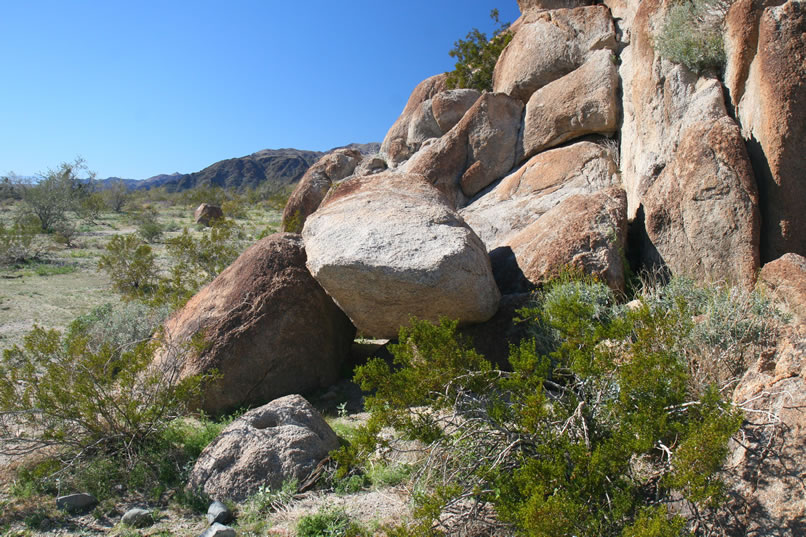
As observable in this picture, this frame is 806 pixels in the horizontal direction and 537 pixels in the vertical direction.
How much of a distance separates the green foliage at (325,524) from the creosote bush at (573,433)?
0.40 metres

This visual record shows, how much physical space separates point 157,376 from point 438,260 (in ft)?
8.60

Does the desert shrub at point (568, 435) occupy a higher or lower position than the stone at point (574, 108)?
lower

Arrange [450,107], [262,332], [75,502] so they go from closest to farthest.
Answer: [75,502] → [262,332] → [450,107]

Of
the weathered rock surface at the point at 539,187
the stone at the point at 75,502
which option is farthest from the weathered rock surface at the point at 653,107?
the stone at the point at 75,502

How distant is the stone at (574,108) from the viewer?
9062 millimetres

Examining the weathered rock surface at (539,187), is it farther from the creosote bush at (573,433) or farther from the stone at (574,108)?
the creosote bush at (573,433)

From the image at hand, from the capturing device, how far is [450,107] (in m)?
12.9

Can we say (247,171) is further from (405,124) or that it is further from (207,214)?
(405,124)

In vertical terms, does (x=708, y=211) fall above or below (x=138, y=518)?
above

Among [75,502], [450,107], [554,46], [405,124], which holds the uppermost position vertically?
[405,124]

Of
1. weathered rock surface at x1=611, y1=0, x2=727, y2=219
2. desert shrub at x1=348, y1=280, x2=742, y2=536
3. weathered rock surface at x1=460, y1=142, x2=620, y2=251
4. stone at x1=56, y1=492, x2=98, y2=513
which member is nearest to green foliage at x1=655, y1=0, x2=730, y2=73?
weathered rock surface at x1=611, y1=0, x2=727, y2=219

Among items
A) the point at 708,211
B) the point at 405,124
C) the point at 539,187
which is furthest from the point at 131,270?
the point at 708,211

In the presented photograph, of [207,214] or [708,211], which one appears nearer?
[708,211]

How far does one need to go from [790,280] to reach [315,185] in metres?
11.2
